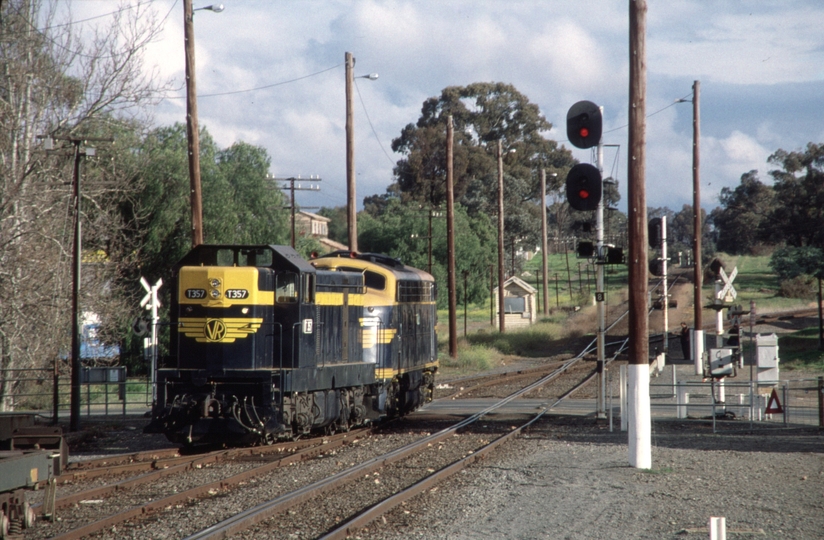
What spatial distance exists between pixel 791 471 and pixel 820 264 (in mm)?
32681

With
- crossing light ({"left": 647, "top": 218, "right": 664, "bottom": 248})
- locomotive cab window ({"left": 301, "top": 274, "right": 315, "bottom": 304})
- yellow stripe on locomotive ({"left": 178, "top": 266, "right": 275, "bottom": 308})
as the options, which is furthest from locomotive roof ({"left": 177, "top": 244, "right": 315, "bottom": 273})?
crossing light ({"left": 647, "top": 218, "right": 664, "bottom": 248})

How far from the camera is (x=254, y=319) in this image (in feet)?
46.3

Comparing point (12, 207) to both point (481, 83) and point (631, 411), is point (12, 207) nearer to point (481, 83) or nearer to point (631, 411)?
point (631, 411)

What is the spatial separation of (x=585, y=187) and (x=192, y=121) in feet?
36.4

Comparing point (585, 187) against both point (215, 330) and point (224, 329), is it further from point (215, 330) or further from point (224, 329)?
point (215, 330)

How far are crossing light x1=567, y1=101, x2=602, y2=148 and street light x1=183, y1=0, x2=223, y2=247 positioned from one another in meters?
9.93

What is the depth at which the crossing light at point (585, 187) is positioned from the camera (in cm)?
1266

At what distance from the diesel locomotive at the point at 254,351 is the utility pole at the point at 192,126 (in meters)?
4.10

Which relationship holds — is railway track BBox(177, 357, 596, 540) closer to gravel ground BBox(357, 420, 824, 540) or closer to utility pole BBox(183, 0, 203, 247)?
gravel ground BBox(357, 420, 824, 540)

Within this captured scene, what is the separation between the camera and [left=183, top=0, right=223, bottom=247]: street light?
1942cm

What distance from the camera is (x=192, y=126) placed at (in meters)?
20.0

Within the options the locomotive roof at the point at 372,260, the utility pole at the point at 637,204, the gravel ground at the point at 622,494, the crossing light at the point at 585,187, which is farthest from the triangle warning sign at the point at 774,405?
the locomotive roof at the point at 372,260

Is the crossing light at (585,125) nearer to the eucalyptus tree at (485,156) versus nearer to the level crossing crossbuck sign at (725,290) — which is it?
the level crossing crossbuck sign at (725,290)

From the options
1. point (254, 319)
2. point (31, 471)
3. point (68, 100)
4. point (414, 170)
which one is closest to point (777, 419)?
point (254, 319)
